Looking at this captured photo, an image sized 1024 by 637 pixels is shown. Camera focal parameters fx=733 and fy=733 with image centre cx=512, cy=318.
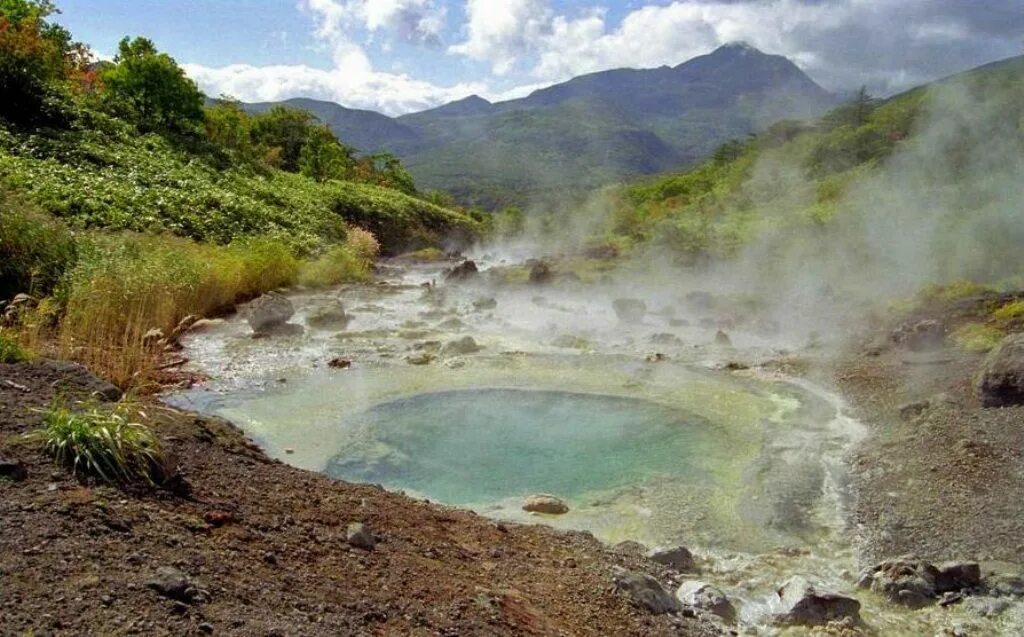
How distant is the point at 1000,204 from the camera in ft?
64.4

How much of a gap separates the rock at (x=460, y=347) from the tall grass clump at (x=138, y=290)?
4508 millimetres

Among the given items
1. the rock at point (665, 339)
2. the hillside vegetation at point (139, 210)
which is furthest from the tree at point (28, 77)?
the rock at point (665, 339)

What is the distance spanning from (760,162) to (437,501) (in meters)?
38.9

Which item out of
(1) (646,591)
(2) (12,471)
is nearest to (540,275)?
(1) (646,591)

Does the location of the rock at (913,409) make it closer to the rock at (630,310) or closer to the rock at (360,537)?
the rock at (360,537)

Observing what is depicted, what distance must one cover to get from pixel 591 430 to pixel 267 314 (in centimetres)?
703

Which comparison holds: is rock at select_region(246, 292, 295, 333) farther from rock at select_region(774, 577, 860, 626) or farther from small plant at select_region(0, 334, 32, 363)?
rock at select_region(774, 577, 860, 626)

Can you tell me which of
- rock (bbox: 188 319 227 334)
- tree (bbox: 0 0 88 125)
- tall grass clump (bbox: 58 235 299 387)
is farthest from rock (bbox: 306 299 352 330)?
tree (bbox: 0 0 88 125)

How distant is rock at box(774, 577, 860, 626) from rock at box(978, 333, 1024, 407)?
479cm

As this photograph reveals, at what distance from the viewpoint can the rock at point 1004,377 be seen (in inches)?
333

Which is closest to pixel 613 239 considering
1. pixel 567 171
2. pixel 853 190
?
pixel 853 190

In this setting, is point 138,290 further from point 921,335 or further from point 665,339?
point 921,335

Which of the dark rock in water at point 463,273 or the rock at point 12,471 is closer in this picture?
the rock at point 12,471

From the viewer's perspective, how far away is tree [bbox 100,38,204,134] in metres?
27.8
